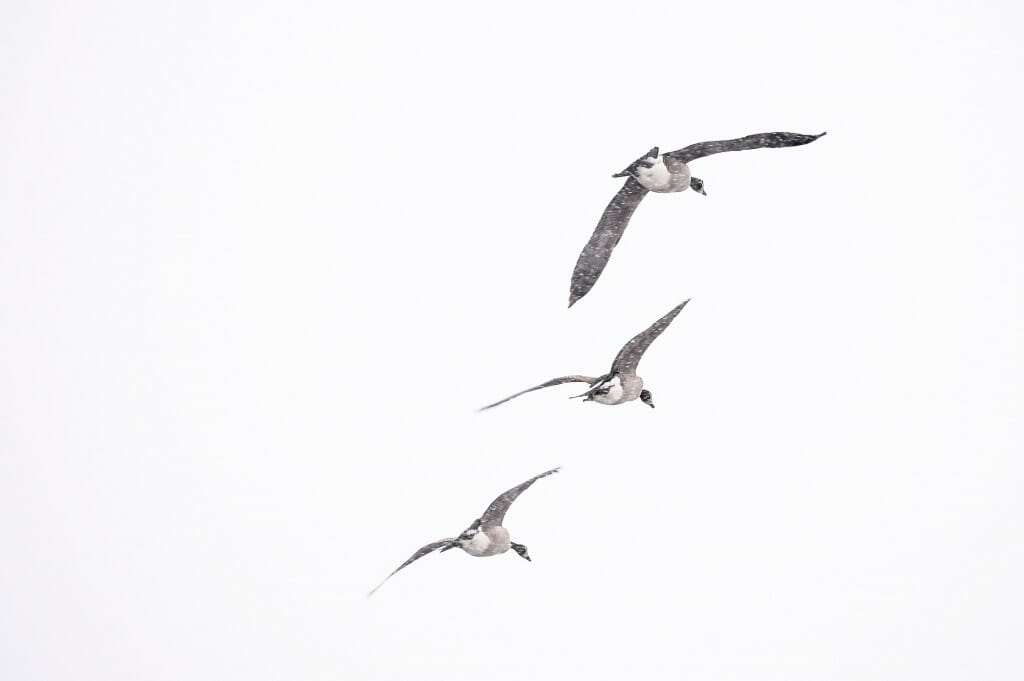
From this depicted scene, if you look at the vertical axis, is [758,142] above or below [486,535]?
above

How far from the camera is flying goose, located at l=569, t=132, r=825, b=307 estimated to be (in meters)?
20.1

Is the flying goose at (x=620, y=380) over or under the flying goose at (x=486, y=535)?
over

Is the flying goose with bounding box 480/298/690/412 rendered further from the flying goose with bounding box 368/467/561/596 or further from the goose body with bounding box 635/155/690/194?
the goose body with bounding box 635/155/690/194

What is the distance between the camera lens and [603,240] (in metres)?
25.3

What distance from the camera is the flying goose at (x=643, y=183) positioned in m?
20.1

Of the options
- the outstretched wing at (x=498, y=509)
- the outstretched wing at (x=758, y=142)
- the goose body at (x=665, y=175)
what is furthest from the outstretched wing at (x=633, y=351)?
the outstretched wing at (x=758, y=142)

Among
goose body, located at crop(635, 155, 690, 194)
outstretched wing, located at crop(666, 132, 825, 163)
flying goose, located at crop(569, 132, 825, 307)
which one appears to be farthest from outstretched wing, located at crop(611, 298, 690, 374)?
outstretched wing, located at crop(666, 132, 825, 163)

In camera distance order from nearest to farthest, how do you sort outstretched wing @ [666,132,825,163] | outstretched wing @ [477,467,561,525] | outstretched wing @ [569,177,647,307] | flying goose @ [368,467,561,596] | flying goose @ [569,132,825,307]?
outstretched wing @ [666,132,825,163], flying goose @ [569,132,825,307], outstretched wing @ [477,467,561,525], flying goose @ [368,467,561,596], outstretched wing @ [569,177,647,307]

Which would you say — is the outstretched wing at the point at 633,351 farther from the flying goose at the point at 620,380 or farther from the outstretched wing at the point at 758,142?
the outstretched wing at the point at 758,142

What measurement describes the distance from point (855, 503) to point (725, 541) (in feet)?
91.3

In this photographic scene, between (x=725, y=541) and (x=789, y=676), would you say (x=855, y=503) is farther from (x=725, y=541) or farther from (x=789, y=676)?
(x=789, y=676)

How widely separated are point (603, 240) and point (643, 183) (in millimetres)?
2210

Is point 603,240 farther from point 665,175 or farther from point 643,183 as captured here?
point 665,175

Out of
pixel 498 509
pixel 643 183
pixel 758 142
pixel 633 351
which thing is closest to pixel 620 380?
pixel 633 351
